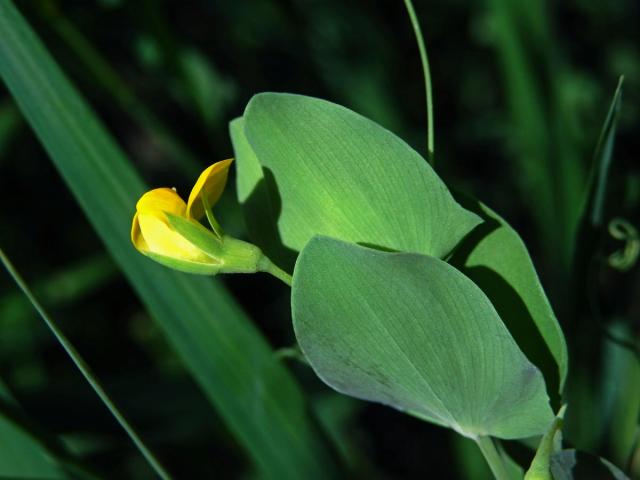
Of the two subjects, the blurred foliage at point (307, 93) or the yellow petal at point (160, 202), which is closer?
the yellow petal at point (160, 202)

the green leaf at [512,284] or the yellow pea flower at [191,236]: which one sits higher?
the yellow pea flower at [191,236]

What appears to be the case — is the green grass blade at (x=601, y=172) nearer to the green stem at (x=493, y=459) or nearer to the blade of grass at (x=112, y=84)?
the green stem at (x=493, y=459)

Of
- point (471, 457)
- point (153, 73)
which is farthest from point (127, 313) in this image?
point (471, 457)

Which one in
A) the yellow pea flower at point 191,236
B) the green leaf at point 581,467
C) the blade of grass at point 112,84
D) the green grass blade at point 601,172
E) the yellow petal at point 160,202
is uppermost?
the blade of grass at point 112,84

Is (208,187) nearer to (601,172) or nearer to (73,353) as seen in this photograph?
(73,353)

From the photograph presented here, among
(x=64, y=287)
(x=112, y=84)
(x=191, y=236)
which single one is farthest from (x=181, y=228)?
(x=64, y=287)

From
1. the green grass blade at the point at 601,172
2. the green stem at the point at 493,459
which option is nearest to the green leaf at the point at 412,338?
the green stem at the point at 493,459
